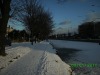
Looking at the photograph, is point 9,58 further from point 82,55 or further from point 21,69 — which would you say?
point 82,55

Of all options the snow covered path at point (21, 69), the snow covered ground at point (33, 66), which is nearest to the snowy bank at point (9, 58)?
the snow covered ground at point (33, 66)

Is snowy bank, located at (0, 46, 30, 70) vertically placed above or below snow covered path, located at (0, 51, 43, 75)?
above

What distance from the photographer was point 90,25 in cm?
16700

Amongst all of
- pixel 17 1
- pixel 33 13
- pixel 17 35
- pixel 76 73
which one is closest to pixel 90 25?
pixel 17 35

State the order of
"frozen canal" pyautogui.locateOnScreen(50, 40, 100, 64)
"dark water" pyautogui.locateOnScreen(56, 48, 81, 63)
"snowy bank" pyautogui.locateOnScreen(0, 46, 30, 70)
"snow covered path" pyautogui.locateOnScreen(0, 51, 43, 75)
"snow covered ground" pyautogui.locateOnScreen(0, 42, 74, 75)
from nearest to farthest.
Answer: "snow covered path" pyautogui.locateOnScreen(0, 51, 43, 75) < "snow covered ground" pyautogui.locateOnScreen(0, 42, 74, 75) < "snowy bank" pyautogui.locateOnScreen(0, 46, 30, 70) < "frozen canal" pyautogui.locateOnScreen(50, 40, 100, 64) < "dark water" pyautogui.locateOnScreen(56, 48, 81, 63)

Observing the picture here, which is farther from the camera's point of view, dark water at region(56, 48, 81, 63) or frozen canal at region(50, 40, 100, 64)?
dark water at region(56, 48, 81, 63)

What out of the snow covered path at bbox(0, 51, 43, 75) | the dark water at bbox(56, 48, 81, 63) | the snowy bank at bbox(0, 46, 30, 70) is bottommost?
the dark water at bbox(56, 48, 81, 63)

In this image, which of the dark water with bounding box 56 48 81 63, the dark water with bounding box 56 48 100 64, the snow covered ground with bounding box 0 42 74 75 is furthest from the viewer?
the dark water with bounding box 56 48 81 63

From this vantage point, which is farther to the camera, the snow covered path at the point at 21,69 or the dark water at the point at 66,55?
the dark water at the point at 66,55

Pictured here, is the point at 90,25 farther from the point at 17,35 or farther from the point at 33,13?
the point at 33,13

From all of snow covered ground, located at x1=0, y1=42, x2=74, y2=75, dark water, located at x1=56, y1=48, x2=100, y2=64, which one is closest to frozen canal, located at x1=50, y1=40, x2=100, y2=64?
dark water, located at x1=56, y1=48, x2=100, y2=64

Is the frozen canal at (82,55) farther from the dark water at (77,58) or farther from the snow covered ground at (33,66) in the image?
the snow covered ground at (33,66)

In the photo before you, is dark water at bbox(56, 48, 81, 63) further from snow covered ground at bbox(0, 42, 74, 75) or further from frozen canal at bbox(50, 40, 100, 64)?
snow covered ground at bbox(0, 42, 74, 75)

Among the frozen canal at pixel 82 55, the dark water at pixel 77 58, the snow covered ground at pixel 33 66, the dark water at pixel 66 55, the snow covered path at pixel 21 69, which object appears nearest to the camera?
the snow covered path at pixel 21 69
